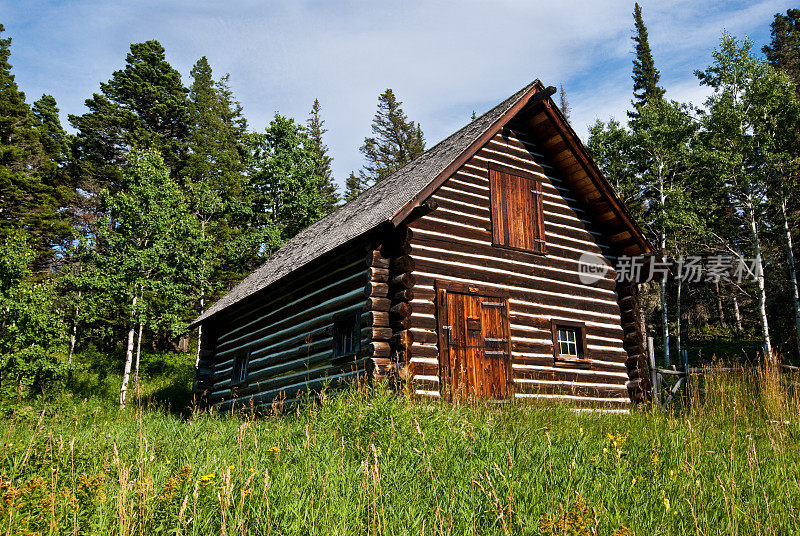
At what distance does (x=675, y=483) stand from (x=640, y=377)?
31.8ft

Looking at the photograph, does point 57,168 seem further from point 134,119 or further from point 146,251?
point 146,251

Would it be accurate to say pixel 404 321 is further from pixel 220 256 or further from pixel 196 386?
pixel 220 256

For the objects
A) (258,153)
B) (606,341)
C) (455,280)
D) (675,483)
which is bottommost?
(675,483)

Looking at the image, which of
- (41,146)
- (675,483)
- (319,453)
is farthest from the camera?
(41,146)

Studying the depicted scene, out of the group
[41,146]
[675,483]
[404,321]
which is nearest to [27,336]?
[404,321]

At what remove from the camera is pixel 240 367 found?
1554cm

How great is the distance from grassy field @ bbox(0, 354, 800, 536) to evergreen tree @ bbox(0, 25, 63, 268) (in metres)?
26.2

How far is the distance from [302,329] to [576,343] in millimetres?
6571

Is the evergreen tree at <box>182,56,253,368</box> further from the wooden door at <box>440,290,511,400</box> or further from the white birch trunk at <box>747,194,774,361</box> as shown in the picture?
the white birch trunk at <box>747,194,774,361</box>

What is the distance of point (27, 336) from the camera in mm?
15820

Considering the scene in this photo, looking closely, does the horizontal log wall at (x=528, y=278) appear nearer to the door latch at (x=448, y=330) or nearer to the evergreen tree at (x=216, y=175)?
the door latch at (x=448, y=330)

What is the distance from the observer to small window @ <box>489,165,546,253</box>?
12172mm

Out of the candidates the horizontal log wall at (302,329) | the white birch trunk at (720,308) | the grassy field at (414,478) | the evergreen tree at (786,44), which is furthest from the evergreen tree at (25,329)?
the evergreen tree at (786,44)

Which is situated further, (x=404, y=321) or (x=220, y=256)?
(x=220, y=256)
